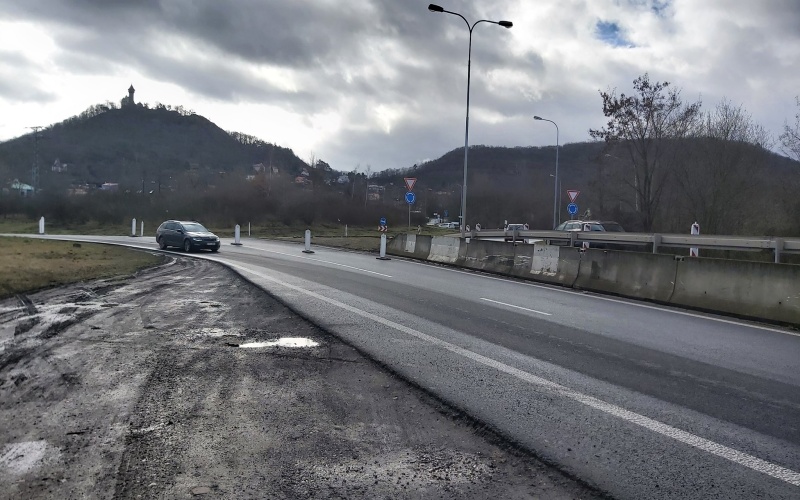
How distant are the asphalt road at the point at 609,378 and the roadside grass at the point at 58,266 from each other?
628cm

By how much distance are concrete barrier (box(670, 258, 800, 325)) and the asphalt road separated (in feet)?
2.33

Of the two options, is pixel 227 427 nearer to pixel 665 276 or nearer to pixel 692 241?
pixel 665 276

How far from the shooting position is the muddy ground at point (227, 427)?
3.81 meters

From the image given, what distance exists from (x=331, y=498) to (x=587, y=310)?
31.0ft

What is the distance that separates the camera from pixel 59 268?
60.2 feet

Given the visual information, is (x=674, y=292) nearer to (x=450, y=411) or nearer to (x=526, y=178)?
(x=450, y=411)

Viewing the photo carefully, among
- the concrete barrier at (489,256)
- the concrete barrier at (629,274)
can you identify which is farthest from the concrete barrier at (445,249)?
the concrete barrier at (629,274)

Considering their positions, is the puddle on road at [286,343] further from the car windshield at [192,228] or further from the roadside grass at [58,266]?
the car windshield at [192,228]

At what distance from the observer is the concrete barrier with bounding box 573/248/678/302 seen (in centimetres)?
1358

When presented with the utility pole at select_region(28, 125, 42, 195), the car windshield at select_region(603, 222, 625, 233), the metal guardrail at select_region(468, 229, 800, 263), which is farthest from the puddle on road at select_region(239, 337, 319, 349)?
the utility pole at select_region(28, 125, 42, 195)

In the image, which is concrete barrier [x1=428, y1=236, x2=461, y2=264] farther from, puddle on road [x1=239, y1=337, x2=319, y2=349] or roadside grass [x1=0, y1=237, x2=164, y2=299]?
puddle on road [x1=239, y1=337, x2=319, y2=349]

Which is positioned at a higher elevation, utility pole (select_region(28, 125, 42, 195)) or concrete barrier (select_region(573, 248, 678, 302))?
utility pole (select_region(28, 125, 42, 195))

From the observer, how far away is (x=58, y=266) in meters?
18.9

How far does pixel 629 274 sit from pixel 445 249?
33.3ft
